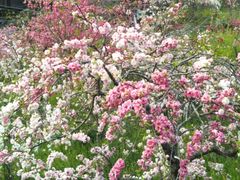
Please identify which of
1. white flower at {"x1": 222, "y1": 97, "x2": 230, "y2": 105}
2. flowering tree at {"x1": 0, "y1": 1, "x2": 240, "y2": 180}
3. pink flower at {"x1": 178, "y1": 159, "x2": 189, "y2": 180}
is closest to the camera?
white flower at {"x1": 222, "y1": 97, "x2": 230, "y2": 105}

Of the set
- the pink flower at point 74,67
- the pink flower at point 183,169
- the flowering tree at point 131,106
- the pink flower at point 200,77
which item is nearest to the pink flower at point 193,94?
the flowering tree at point 131,106

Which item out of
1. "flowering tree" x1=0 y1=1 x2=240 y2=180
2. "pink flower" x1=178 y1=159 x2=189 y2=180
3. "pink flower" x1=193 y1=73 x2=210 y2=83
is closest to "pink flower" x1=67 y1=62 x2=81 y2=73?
"flowering tree" x1=0 y1=1 x2=240 y2=180

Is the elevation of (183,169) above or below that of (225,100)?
below

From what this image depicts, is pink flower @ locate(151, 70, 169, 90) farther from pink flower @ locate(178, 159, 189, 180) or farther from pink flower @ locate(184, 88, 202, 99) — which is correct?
pink flower @ locate(178, 159, 189, 180)

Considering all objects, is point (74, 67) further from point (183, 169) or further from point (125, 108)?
point (183, 169)

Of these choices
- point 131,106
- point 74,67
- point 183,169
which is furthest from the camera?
point 74,67

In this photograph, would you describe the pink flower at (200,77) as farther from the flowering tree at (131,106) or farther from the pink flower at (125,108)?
the pink flower at (125,108)

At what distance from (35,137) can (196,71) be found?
1.62 meters

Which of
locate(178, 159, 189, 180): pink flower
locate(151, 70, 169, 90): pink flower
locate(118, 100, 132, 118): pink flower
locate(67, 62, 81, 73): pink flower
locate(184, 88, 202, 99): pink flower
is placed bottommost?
locate(178, 159, 189, 180): pink flower

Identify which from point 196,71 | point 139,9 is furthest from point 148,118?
point 139,9

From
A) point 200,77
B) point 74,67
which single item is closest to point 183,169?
point 200,77

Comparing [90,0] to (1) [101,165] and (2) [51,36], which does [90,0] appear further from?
(1) [101,165]

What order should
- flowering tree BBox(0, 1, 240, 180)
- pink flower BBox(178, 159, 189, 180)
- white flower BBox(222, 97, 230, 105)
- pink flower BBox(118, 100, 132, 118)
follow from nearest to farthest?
1. white flower BBox(222, 97, 230, 105)
2. pink flower BBox(118, 100, 132, 118)
3. flowering tree BBox(0, 1, 240, 180)
4. pink flower BBox(178, 159, 189, 180)

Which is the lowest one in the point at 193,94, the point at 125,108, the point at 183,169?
the point at 183,169
